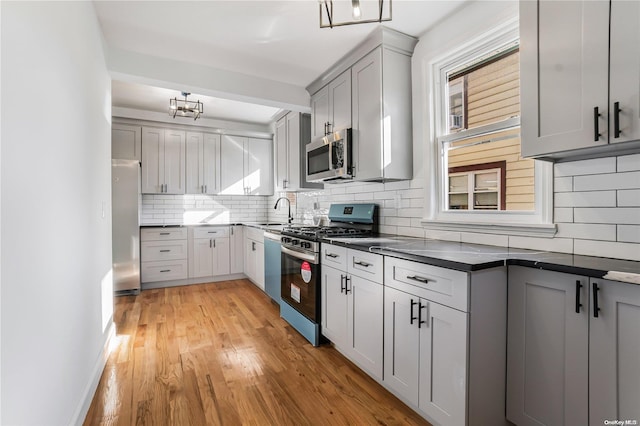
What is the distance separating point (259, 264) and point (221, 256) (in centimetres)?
99

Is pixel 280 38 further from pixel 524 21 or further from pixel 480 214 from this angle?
pixel 480 214

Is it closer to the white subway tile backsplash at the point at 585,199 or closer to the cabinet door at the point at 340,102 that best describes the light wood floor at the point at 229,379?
the white subway tile backsplash at the point at 585,199

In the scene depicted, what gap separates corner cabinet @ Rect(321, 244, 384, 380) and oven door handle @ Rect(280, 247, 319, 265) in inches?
2.9

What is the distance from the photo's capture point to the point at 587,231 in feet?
5.36

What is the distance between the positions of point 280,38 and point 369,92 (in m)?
0.86

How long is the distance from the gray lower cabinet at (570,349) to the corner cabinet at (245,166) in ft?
14.8

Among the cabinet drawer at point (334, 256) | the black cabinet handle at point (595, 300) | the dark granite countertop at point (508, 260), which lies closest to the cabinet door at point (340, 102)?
the cabinet drawer at point (334, 256)

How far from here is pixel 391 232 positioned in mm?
2898

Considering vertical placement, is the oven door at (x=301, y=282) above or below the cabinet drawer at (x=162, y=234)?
below

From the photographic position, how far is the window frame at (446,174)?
5.99 feet

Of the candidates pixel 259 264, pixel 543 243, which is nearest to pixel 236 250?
pixel 259 264

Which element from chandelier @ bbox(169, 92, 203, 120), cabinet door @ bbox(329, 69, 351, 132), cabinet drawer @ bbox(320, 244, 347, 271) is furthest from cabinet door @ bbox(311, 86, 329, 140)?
chandelier @ bbox(169, 92, 203, 120)

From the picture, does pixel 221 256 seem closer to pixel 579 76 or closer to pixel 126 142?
pixel 126 142

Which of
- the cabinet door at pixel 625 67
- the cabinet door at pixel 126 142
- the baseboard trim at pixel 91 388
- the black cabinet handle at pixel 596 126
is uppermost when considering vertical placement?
the cabinet door at pixel 126 142
